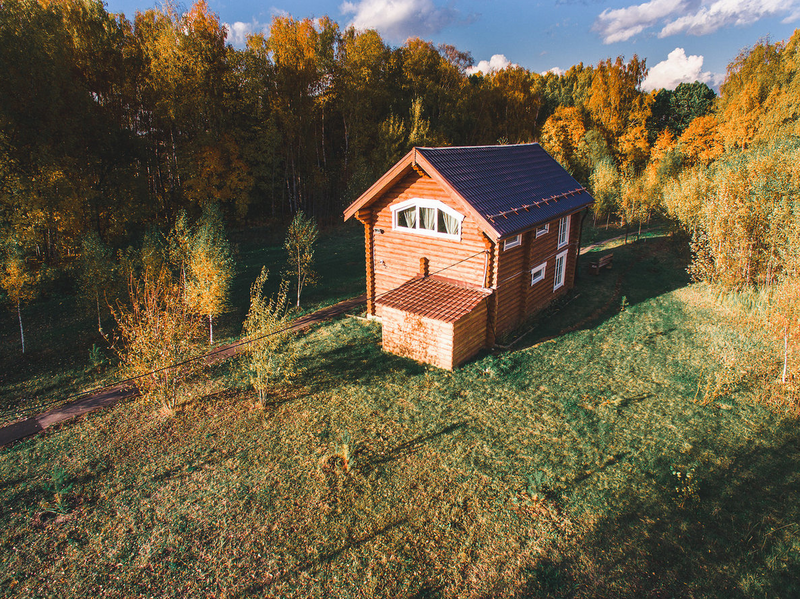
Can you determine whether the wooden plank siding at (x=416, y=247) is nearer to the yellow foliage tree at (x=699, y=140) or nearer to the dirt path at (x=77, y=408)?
the dirt path at (x=77, y=408)

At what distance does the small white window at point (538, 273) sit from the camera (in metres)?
18.8

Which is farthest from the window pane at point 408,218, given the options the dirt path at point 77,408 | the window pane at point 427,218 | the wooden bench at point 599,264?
the wooden bench at point 599,264

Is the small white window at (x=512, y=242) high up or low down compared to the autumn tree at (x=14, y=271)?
up

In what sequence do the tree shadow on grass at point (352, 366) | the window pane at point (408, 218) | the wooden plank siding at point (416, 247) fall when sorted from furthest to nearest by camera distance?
1. the window pane at point (408, 218)
2. the wooden plank siding at point (416, 247)
3. the tree shadow on grass at point (352, 366)

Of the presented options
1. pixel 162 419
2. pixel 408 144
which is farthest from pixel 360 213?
pixel 408 144

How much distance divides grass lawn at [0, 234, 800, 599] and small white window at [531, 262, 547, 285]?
4.26m

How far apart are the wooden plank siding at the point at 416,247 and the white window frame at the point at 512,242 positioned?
945 mm

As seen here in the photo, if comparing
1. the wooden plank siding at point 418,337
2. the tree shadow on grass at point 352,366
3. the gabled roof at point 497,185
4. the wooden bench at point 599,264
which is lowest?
the tree shadow on grass at point 352,366

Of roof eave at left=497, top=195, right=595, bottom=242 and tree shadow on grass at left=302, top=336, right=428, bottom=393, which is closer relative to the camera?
tree shadow on grass at left=302, top=336, right=428, bottom=393

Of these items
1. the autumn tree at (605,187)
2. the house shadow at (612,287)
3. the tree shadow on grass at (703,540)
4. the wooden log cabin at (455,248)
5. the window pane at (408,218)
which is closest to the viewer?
the tree shadow on grass at (703,540)

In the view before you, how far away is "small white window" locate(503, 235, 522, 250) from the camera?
Result: 16375 mm

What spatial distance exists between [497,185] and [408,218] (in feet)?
13.1

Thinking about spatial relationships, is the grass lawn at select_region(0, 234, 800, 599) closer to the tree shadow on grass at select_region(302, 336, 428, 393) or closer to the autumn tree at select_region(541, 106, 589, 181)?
the tree shadow on grass at select_region(302, 336, 428, 393)

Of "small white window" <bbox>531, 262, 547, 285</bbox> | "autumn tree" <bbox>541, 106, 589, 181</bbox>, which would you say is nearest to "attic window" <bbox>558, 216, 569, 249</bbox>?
"small white window" <bbox>531, 262, 547, 285</bbox>
